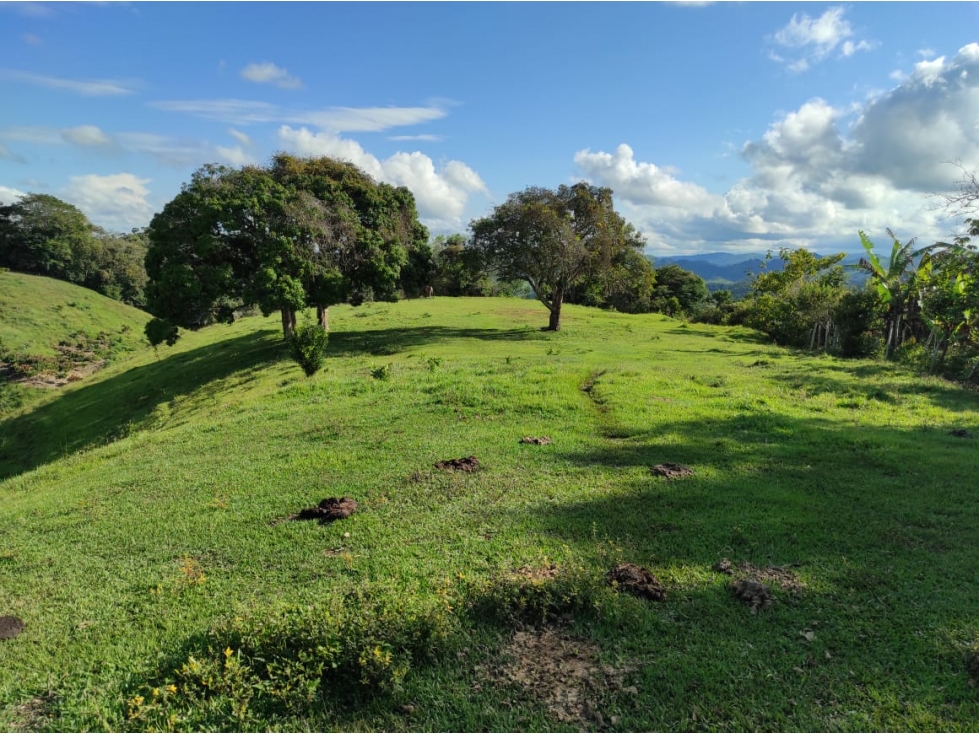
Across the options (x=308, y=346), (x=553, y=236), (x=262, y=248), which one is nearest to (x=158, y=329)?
(x=262, y=248)

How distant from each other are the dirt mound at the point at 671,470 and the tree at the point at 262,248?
18105 millimetres

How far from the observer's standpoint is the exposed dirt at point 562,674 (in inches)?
165

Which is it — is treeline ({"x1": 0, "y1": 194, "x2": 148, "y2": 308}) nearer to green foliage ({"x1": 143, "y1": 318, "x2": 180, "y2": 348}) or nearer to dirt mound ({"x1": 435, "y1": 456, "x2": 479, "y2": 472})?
green foliage ({"x1": 143, "y1": 318, "x2": 180, "y2": 348})

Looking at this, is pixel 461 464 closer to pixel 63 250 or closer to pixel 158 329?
pixel 158 329

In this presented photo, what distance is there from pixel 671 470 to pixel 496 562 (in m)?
4.17

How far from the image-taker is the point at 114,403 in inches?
963

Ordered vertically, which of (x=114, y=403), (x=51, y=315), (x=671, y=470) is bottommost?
(x=114, y=403)

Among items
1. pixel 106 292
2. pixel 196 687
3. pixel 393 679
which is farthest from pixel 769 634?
pixel 106 292

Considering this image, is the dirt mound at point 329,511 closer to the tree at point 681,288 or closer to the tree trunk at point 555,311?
the tree trunk at point 555,311

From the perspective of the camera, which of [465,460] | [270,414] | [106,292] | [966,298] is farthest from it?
[106,292]

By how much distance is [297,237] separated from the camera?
2383cm

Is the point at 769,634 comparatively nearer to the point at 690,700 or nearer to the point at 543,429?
the point at 690,700

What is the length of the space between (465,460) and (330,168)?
24407 mm

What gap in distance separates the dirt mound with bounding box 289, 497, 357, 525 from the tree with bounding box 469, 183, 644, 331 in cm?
2140
